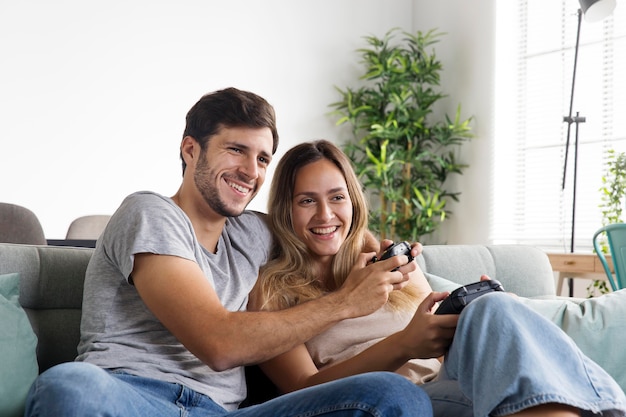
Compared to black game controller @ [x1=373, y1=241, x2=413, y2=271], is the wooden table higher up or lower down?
lower down

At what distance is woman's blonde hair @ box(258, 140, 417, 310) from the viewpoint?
1858 mm

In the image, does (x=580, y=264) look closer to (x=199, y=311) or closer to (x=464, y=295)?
(x=464, y=295)

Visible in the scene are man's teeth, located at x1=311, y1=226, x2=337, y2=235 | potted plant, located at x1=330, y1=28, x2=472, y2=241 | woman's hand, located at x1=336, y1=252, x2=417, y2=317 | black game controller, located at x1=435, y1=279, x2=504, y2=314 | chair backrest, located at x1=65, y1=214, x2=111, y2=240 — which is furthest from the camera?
potted plant, located at x1=330, y1=28, x2=472, y2=241

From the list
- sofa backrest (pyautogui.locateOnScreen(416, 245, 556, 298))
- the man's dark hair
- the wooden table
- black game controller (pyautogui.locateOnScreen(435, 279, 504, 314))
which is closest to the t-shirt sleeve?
the man's dark hair

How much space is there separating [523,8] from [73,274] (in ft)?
14.6

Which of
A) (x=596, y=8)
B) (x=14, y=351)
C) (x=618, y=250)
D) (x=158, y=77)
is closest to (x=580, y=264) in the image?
(x=618, y=250)

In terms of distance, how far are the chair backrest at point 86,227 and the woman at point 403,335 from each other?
180cm

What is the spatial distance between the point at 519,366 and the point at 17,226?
5.82 feet

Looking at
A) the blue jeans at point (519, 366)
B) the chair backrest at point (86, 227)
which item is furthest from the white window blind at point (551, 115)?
the blue jeans at point (519, 366)

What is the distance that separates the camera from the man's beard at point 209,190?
1706 millimetres

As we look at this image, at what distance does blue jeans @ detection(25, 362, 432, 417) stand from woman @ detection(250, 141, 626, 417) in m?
A: 0.13

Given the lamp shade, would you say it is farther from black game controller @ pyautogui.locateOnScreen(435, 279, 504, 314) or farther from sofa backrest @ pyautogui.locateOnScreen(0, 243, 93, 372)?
sofa backrest @ pyautogui.locateOnScreen(0, 243, 93, 372)

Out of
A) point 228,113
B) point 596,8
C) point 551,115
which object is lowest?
point 551,115

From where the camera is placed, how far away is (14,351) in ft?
5.10
